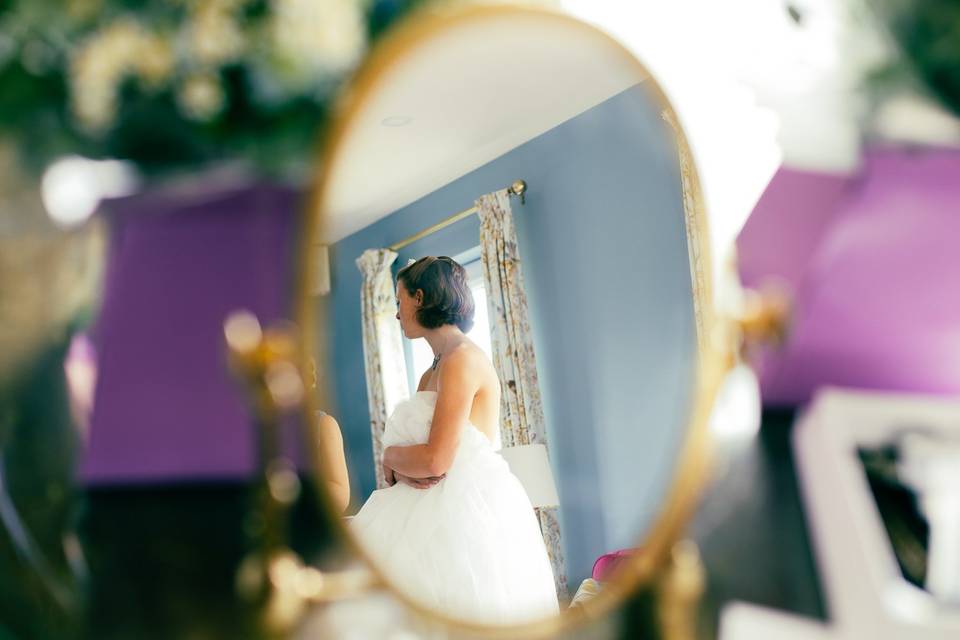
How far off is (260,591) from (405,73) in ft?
1.57

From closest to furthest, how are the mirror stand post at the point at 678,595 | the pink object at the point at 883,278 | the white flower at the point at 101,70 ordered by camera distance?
the white flower at the point at 101,70
the mirror stand post at the point at 678,595
the pink object at the point at 883,278

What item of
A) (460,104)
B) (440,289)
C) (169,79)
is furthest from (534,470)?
(169,79)

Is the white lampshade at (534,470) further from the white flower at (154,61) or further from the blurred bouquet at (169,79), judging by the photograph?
the white flower at (154,61)

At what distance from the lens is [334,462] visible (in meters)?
0.69

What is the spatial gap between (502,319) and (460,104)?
0.68ft

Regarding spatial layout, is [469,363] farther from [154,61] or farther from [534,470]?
[154,61]

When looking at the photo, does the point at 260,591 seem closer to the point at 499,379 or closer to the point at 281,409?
the point at 281,409

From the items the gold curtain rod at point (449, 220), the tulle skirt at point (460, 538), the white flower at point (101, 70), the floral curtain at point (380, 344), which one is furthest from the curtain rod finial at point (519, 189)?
the white flower at point (101, 70)

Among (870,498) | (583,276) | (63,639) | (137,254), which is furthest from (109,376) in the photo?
(870,498)

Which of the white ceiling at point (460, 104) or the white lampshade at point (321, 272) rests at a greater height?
the white ceiling at point (460, 104)

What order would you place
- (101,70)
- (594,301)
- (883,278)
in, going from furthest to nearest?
(883,278)
(594,301)
(101,70)

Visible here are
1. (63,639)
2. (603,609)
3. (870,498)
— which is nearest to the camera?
(63,639)

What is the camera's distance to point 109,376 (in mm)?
689

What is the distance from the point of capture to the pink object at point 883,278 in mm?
959
